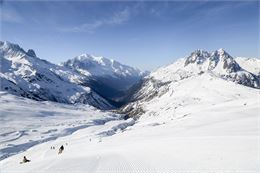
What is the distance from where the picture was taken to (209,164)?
A: 2548cm

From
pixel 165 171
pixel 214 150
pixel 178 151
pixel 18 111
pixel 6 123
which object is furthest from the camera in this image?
pixel 18 111

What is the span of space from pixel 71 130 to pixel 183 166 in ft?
429

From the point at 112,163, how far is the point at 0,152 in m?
84.9

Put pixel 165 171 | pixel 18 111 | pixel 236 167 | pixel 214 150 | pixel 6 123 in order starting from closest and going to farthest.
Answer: pixel 236 167, pixel 165 171, pixel 214 150, pixel 6 123, pixel 18 111

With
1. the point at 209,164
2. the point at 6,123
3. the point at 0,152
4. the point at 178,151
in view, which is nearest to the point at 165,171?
the point at 209,164

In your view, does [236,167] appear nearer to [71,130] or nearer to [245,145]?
[245,145]

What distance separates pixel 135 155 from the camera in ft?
113

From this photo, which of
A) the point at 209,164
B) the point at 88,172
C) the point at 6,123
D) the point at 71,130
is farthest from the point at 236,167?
the point at 6,123

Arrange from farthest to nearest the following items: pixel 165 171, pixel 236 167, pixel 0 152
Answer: pixel 0 152
pixel 165 171
pixel 236 167

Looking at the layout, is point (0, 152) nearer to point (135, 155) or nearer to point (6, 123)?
point (6, 123)

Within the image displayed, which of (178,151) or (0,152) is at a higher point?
(178,151)

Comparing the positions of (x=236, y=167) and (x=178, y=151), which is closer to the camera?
(x=236, y=167)

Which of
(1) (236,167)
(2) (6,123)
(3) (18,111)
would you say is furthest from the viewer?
(3) (18,111)

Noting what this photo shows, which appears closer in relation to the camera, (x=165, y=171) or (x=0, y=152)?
(x=165, y=171)
